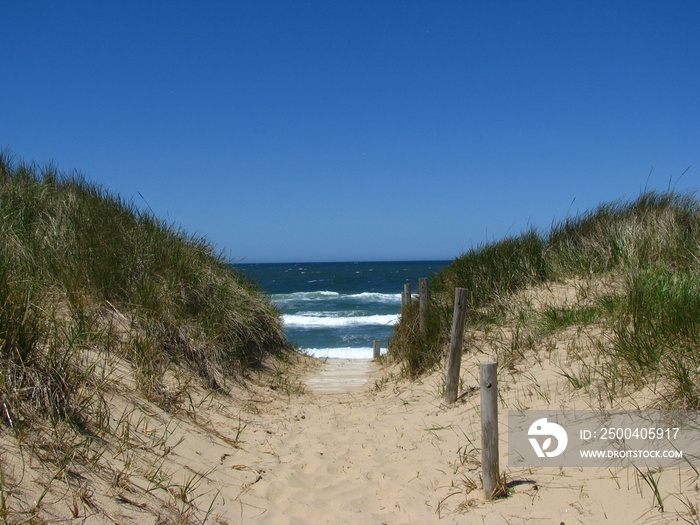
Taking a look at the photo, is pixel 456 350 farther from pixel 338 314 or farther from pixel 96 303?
pixel 338 314

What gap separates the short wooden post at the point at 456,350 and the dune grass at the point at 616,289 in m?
1.44

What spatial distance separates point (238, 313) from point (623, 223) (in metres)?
7.61

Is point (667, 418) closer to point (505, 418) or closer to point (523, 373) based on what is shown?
point (505, 418)

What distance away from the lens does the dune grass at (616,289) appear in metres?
4.68

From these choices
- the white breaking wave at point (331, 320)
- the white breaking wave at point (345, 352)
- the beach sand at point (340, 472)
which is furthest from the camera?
the white breaking wave at point (331, 320)

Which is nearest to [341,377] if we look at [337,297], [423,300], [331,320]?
[423,300]

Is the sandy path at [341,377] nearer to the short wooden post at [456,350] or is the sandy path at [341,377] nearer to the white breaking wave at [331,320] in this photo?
the short wooden post at [456,350]

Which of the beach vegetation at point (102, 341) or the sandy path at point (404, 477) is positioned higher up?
the beach vegetation at point (102, 341)

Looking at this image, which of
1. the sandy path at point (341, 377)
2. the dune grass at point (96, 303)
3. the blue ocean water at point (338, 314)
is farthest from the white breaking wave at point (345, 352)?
the dune grass at point (96, 303)

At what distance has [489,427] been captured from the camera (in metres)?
3.79

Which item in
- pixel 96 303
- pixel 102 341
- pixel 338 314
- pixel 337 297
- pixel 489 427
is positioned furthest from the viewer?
pixel 337 297

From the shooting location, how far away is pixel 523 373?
6.21 m
